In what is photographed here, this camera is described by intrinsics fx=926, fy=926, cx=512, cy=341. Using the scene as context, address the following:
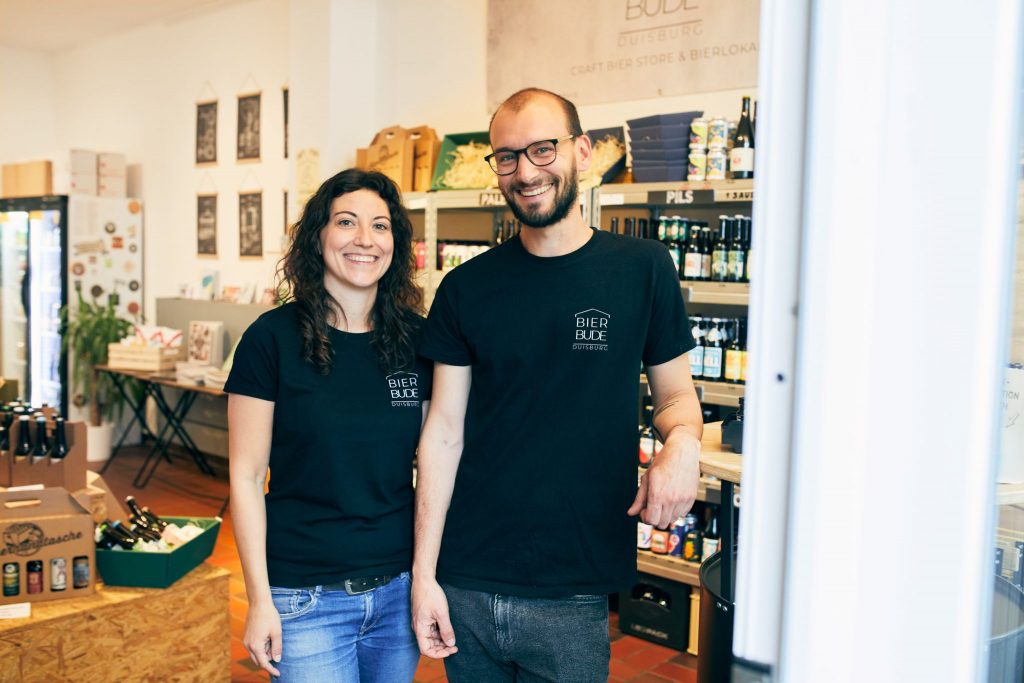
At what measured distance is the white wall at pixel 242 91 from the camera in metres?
6.22

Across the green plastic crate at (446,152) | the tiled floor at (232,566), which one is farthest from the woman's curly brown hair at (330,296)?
the green plastic crate at (446,152)

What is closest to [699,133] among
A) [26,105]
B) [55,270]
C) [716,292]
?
[716,292]

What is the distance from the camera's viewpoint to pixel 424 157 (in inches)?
217

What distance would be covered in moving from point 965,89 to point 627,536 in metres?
1.48

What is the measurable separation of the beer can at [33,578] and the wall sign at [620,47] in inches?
147

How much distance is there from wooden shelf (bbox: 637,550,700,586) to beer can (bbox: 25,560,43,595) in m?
2.34

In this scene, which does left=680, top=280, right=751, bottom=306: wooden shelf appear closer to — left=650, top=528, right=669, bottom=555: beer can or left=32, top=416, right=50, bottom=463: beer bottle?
left=650, top=528, right=669, bottom=555: beer can

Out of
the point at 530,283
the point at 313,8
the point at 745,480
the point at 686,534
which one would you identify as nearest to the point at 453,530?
the point at 530,283

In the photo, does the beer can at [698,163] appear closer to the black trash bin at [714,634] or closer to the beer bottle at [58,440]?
the black trash bin at [714,634]

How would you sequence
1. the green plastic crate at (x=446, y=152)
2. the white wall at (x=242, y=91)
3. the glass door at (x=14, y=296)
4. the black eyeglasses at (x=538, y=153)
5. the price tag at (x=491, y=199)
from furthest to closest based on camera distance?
the glass door at (x=14, y=296) < the white wall at (x=242, y=91) < the green plastic crate at (x=446, y=152) < the price tag at (x=491, y=199) < the black eyeglasses at (x=538, y=153)

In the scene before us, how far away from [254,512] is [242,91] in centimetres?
672

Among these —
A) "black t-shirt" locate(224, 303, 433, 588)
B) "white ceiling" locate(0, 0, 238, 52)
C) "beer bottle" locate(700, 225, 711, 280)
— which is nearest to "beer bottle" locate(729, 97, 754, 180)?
"beer bottle" locate(700, 225, 711, 280)

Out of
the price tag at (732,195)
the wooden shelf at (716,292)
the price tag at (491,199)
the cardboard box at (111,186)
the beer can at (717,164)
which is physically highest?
the cardboard box at (111,186)

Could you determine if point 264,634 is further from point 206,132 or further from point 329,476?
A: point 206,132
